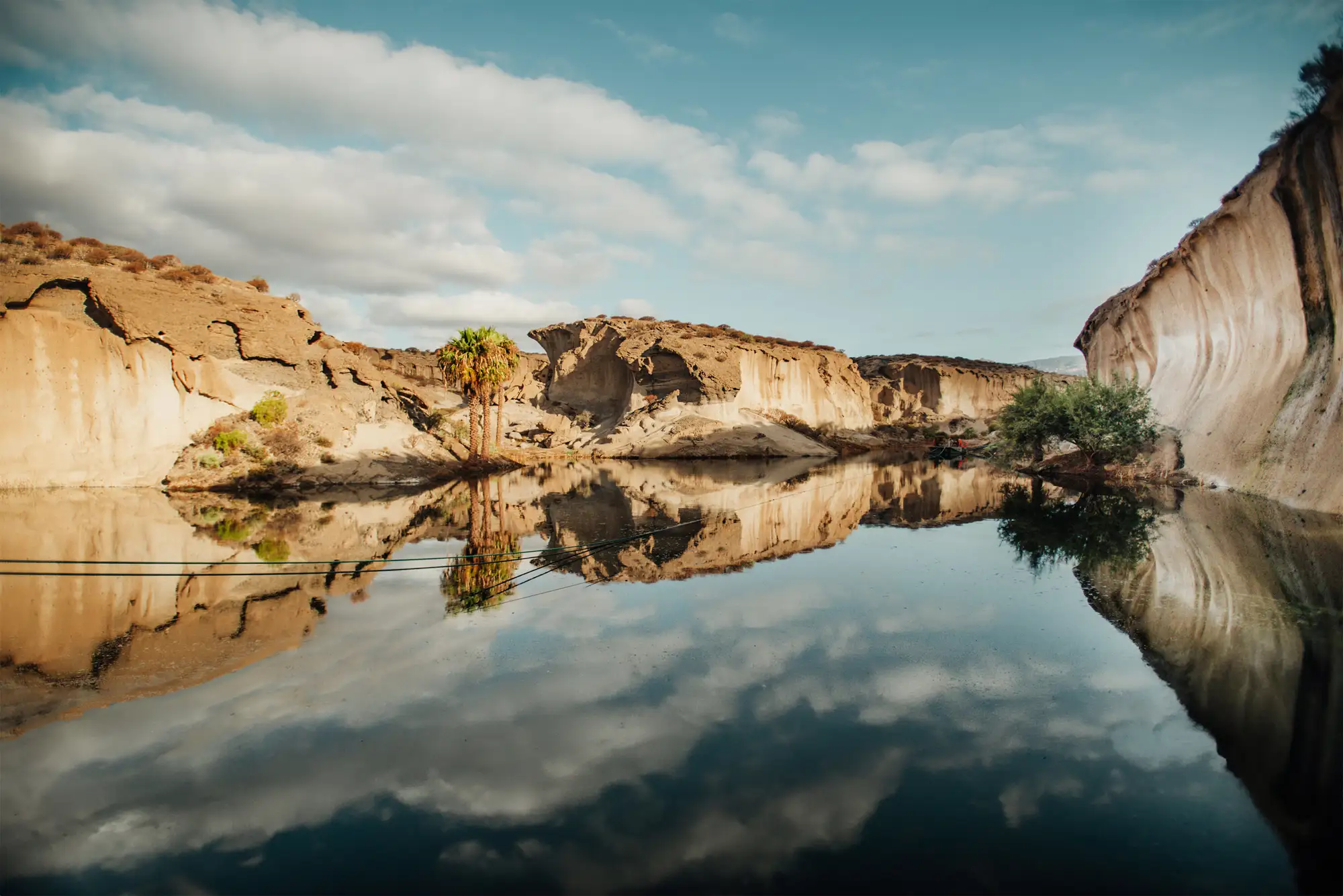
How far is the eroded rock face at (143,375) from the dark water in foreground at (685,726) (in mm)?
20157

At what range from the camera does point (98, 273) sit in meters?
30.4

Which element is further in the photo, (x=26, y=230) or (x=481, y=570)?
(x=26, y=230)

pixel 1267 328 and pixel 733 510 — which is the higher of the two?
pixel 1267 328

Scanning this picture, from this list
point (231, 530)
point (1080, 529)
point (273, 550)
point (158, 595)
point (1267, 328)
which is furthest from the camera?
point (1267, 328)

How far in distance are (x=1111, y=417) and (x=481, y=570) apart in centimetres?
2991

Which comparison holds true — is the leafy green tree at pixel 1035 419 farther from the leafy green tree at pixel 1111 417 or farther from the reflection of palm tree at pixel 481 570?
the reflection of palm tree at pixel 481 570

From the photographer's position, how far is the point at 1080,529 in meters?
17.4

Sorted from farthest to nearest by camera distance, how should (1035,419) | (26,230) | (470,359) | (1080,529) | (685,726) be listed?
(470,359) < (1035,419) < (26,230) < (1080,529) < (685,726)

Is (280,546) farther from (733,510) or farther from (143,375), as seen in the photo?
(143,375)

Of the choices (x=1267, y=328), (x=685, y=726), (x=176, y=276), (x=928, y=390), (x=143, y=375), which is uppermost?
(x=176, y=276)

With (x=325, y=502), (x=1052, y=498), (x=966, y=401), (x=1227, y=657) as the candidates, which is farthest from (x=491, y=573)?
(x=966, y=401)

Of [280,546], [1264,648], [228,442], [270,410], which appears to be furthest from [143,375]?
[1264,648]

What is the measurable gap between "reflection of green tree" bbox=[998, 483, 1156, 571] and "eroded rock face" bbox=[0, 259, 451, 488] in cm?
2975

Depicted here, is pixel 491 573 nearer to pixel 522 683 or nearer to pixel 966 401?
pixel 522 683
